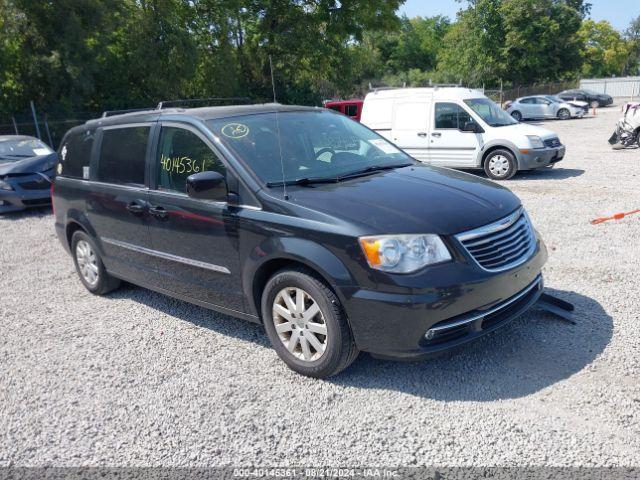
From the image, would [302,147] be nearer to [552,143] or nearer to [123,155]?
[123,155]

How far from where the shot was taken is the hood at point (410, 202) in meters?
3.52

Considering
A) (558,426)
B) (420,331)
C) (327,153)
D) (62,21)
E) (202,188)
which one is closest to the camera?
(558,426)

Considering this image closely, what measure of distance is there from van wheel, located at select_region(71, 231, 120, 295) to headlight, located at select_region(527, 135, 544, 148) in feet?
29.6

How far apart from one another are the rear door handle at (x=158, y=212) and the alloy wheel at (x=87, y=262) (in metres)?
1.43

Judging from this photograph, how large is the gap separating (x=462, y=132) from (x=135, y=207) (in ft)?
29.1

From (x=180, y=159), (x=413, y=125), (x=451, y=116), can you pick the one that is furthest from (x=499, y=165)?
(x=180, y=159)

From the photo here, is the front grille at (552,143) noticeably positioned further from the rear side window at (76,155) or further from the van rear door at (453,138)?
the rear side window at (76,155)

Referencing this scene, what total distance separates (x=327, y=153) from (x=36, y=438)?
2857mm

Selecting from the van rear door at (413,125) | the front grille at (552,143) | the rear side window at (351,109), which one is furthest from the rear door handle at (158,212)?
the rear side window at (351,109)

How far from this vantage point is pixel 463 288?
342 centimetres

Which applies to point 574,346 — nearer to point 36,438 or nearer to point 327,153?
point 327,153

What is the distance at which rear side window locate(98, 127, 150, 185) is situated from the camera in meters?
4.90

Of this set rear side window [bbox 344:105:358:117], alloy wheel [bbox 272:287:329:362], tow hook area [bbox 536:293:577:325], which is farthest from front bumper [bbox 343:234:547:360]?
rear side window [bbox 344:105:358:117]

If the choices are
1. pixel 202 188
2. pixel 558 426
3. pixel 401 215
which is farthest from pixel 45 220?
pixel 558 426
